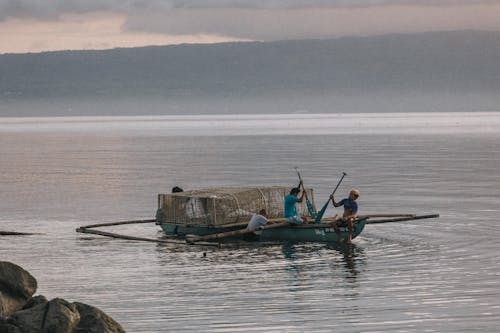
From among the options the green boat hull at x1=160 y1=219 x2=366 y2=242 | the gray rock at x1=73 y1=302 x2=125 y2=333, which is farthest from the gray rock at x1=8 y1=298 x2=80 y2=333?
the green boat hull at x1=160 y1=219 x2=366 y2=242

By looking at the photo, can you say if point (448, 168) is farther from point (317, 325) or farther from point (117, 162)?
point (317, 325)

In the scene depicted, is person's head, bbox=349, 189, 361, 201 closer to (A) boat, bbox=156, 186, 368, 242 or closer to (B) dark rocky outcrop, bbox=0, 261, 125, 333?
(A) boat, bbox=156, 186, 368, 242

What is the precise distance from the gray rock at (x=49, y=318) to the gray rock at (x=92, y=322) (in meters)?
0.10

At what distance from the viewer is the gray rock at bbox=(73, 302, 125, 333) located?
22297mm

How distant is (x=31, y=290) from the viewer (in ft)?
80.9

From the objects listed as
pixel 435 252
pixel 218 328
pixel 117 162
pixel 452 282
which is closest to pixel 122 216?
pixel 435 252

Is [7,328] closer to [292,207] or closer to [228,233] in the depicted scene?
[228,233]

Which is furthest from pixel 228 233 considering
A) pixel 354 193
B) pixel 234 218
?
pixel 354 193

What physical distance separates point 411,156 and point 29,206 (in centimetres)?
5418

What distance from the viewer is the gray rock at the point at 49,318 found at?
2222 cm

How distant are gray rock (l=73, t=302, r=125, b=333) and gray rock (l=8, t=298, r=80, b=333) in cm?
10

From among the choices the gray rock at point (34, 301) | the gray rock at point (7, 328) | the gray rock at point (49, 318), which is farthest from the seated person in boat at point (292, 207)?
the gray rock at point (7, 328)

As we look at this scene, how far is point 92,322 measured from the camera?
2236 cm

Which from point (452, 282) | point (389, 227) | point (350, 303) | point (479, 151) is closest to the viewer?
point (350, 303)
